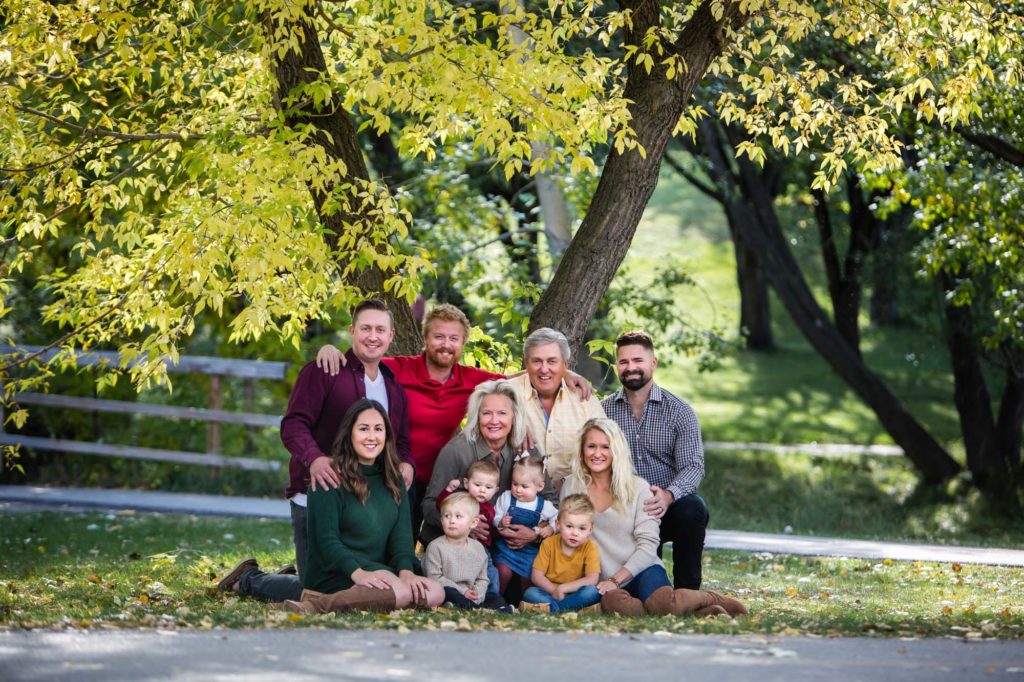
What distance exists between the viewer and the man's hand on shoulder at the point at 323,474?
248 inches

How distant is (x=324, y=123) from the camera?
26.8ft

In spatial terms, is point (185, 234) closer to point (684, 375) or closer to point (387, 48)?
point (387, 48)

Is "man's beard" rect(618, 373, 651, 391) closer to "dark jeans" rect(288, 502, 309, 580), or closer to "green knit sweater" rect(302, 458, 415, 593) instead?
"green knit sweater" rect(302, 458, 415, 593)

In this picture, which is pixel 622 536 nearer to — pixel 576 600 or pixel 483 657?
pixel 576 600

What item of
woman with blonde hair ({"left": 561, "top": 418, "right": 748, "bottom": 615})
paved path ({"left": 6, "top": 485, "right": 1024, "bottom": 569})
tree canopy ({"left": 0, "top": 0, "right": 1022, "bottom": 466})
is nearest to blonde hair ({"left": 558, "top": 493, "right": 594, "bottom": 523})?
woman with blonde hair ({"left": 561, "top": 418, "right": 748, "bottom": 615})

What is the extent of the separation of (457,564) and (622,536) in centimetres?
86

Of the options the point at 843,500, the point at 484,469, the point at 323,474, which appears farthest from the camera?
the point at 843,500

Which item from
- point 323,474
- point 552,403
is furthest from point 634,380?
Answer: point 323,474

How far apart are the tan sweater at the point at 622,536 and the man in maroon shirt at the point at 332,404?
99 centimetres

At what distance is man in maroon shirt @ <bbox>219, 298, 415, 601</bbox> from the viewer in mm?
6680

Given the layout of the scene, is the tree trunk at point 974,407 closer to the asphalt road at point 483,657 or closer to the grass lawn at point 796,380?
the grass lawn at point 796,380

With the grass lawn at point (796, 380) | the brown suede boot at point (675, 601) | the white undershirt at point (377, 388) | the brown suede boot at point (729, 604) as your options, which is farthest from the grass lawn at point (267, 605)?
the grass lawn at point (796, 380)

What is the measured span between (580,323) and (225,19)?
304 centimetres

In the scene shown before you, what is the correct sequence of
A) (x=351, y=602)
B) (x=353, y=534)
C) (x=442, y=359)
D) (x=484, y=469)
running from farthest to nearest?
1. (x=442, y=359)
2. (x=484, y=469)
3. (x=353, y=534)
4. (x=351, y=602)
